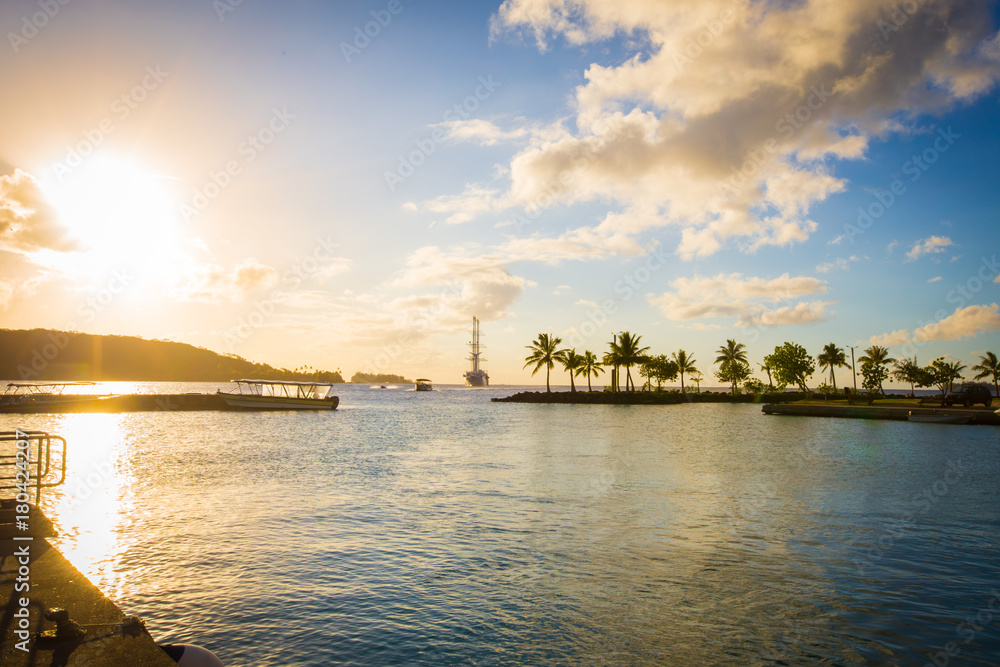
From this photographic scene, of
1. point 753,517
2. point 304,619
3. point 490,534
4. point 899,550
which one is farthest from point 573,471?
point 304,619

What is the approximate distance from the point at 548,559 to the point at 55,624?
9575 mm

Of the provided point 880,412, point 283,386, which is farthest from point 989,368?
point 283,386

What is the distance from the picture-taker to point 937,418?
59094 mm

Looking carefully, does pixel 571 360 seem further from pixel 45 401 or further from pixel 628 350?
pixel 45 401

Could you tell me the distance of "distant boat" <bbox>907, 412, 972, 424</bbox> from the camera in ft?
187

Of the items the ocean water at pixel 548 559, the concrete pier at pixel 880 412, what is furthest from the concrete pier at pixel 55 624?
the concrete pier at pixel 880 412

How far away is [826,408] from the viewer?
243 feet

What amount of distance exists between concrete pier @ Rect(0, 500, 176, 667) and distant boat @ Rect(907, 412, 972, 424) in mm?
73529

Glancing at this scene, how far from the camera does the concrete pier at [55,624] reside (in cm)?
555

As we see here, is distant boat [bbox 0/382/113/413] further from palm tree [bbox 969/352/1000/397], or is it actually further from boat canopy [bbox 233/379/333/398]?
palm tree [bbox 969/352/1000/397]

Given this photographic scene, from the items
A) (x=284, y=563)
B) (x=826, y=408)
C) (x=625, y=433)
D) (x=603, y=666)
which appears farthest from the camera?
(x=826, y=408)

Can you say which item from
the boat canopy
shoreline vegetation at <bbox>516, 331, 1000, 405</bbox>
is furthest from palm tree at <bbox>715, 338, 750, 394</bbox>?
the boat canopy

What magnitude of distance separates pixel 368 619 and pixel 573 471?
1806 centimetres

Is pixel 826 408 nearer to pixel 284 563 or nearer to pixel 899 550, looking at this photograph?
pixel 899 550
